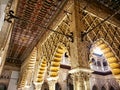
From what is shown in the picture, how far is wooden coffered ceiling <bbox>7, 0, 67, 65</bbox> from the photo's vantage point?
5.74 m

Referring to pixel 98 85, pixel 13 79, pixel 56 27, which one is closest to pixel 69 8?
pixel 56 27

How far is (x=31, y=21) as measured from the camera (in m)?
6.76

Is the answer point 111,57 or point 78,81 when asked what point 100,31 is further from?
point 78,81

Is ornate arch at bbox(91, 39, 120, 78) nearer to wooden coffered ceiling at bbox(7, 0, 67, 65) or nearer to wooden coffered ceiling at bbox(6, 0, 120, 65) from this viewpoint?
wooden coffered ceiling at bbox(6, 0, 120, 65)

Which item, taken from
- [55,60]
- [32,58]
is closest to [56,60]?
[55,60]

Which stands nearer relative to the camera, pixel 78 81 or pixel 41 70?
pixel 78 81

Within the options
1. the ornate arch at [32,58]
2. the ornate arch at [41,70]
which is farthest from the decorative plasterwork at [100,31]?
the ornate arch at [32,58]

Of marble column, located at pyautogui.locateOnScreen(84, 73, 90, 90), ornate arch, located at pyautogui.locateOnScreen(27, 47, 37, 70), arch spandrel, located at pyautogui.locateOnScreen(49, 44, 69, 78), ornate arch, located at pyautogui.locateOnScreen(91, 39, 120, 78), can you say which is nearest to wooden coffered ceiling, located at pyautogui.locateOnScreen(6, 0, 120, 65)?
ornate arch, located at pyautogui.locateOnScreen(27, 47, 37, 70)

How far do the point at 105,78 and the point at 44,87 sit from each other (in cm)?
766

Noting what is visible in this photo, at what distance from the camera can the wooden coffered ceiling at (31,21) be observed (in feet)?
18.8

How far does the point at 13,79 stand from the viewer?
11859mm

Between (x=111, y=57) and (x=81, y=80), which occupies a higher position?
(x=111, y=57)

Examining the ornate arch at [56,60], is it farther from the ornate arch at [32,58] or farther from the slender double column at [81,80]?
the ornate arch at [32,58]

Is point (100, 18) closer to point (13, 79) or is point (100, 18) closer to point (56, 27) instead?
point (56, 27)
